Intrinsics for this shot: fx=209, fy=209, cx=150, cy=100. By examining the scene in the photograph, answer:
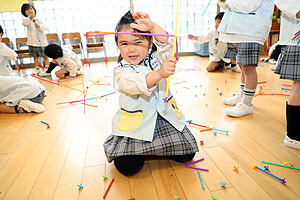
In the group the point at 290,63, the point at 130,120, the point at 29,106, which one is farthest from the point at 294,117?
the point at 29,106

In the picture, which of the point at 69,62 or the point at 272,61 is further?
the point at 272,61

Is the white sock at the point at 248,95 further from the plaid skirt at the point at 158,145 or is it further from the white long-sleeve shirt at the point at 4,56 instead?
the white long-sleeve shirt at the point at 4,56

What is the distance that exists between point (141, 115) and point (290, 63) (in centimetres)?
89

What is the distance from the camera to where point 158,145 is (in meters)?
1.13

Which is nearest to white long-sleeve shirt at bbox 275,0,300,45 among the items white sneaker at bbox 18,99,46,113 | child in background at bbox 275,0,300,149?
child in background at bbox 275,0,300,149

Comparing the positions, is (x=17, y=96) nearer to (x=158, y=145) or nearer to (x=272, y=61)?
(x=158, y=145)

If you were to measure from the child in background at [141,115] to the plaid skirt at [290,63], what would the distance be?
0.66 metres

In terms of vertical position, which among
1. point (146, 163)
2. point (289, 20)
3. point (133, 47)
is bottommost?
point (146, 163)

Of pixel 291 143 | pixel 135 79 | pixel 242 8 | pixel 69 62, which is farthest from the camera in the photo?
pixel 69 62

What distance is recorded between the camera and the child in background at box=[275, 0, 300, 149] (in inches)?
41.9

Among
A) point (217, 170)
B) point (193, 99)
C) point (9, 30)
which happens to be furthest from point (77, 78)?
point (217, 170)

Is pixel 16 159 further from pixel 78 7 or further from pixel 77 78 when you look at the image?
pixel 78 7

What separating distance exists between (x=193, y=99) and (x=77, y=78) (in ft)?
7.24

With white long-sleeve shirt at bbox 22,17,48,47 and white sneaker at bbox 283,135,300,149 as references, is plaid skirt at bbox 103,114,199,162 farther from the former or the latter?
white long-sleeve shirt at bbox 22,17,48,47
